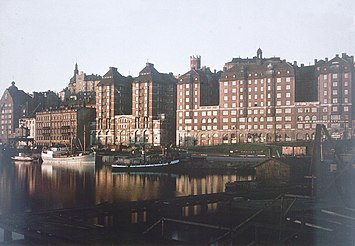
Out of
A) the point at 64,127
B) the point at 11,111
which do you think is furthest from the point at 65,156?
the point at 11,111

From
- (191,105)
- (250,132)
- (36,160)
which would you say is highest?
(191,105)

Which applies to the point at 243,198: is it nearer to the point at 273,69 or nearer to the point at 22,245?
the point at 22,245

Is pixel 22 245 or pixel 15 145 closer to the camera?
pixel 22 245

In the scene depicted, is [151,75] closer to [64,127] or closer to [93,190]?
[64,127]

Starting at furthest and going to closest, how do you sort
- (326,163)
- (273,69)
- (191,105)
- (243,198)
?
(191,105) → (273,69) → (326,163) → (243,198)

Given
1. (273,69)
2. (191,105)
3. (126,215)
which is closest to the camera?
(126,215)

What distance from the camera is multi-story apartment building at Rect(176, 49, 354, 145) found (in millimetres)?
12703

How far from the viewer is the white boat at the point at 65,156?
16.3 metres

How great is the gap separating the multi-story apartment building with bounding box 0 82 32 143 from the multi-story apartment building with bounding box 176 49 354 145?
8384mm

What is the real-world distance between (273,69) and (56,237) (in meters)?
13.9

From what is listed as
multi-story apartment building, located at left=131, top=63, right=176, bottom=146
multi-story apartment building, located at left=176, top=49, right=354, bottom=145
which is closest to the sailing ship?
multi-story apartment building, located at left=131, top=63, right=176, bottom=146

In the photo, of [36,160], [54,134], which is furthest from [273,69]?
[36,160]

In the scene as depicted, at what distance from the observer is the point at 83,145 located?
54.9 ft

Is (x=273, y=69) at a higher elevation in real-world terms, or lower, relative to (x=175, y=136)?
higher
